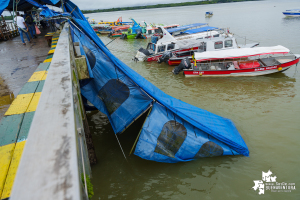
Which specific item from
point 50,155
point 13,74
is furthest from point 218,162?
point 13,74

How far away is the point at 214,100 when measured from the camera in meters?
9.99

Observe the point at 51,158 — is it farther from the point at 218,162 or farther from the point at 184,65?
the point at 184,65

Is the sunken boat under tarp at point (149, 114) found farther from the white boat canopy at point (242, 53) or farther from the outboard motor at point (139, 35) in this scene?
the outboard motor at point (139, 35)

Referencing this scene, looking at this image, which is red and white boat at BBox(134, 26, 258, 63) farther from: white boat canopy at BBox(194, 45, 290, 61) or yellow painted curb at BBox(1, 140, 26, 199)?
yellow painted curb at BBox(1, 140, 26, 199)

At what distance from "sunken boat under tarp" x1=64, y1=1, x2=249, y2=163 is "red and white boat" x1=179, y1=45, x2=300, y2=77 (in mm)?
8189

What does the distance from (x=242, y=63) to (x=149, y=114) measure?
38.1 ft

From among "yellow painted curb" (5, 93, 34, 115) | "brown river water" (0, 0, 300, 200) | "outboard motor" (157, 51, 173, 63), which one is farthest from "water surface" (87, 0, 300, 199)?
"outboard motor" (157, 51, 173, 63)

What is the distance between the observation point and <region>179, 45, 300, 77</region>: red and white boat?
12.1m

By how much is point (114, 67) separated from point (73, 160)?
4.47 m

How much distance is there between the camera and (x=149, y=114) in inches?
192

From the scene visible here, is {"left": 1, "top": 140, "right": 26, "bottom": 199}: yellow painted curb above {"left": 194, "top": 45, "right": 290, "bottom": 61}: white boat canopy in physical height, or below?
above

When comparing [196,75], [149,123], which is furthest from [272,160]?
[196,75]

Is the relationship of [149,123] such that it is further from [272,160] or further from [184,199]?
[272,160]

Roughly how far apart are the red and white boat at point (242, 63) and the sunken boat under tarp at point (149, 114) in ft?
26.9
